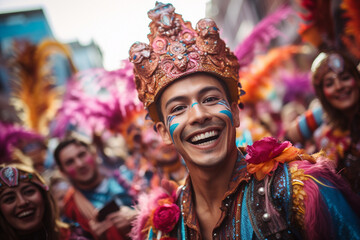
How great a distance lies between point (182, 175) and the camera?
3955mm

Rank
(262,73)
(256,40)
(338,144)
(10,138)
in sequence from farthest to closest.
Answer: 1. (262,73)
2. (10,138)
3. (256,40)
4. (338,144)

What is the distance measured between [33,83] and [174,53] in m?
4.87

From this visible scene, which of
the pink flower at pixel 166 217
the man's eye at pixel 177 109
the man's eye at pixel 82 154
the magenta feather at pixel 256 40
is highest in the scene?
the magenta feather at pixel 256 40

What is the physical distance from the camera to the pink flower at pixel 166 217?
6.23ft

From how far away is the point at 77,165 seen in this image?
3.58 m

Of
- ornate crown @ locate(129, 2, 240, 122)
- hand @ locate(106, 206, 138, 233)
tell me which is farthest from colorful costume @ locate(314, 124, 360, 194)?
hand @ locate(106, 206, 138, 233)

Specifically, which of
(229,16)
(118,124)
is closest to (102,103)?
(118,124)

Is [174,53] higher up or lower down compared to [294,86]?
higher up

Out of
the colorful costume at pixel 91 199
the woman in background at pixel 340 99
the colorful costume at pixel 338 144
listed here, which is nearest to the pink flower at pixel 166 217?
the colorful costume at pixel 91 199

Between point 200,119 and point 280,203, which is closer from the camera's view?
point 280,203

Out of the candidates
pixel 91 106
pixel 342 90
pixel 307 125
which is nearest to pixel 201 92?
pixel 342 90

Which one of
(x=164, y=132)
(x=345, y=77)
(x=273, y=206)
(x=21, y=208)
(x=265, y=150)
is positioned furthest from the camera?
(x=345, y=77)

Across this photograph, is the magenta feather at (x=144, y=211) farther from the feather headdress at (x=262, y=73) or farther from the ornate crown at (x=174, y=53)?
the feather headdress at (x=262, y=73)

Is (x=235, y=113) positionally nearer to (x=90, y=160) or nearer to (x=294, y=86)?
(x=90, y=160)
